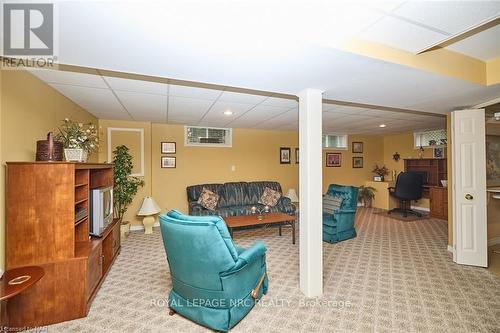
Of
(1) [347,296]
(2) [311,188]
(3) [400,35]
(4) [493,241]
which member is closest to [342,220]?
(1) [347,296]

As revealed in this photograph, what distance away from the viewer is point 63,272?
2053 millimetres

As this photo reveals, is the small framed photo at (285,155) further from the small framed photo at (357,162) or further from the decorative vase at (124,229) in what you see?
the decorative vase at (124,229)

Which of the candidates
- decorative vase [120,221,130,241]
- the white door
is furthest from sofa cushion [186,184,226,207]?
the white door

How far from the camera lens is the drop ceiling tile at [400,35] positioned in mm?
1584

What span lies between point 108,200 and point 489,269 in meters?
5.06

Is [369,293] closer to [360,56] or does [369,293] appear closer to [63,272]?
[360,56]

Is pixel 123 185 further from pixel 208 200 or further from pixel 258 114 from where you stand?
pixel 258 114

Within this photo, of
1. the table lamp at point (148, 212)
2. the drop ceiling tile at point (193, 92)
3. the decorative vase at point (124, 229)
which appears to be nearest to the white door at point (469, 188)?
the drop ceiling tile at point (193, 92)

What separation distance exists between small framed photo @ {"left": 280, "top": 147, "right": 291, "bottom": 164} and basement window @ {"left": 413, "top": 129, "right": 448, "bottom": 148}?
3.75 metres

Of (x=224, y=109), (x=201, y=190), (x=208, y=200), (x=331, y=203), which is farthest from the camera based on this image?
(x=201, y=190)

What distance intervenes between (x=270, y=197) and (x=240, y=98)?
2702mm

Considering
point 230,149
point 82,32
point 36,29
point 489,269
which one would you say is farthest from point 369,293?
point 230,149

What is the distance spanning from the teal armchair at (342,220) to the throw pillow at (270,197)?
124cm

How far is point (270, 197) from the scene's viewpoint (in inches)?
210
